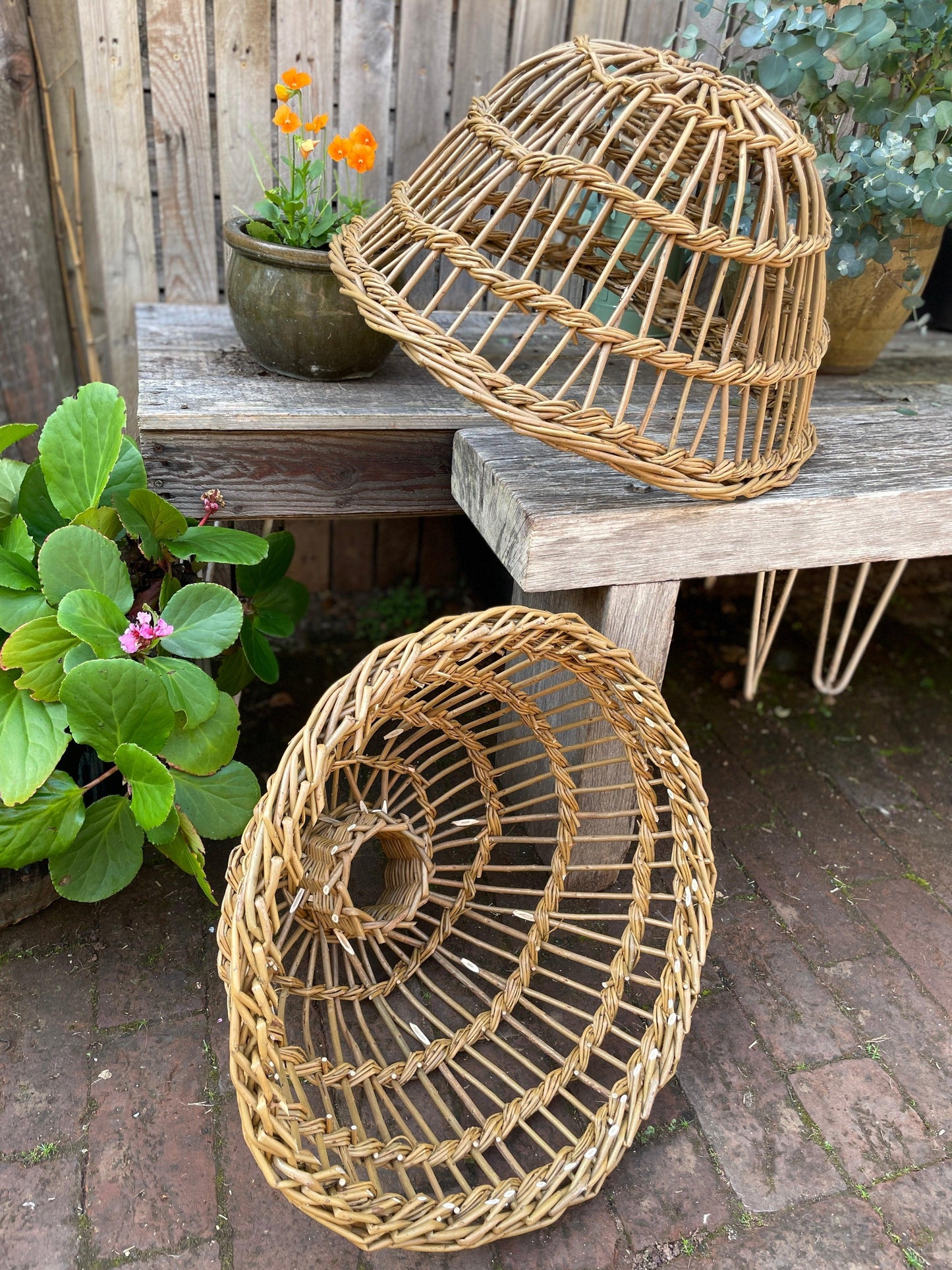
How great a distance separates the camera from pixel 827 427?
76.5 inches

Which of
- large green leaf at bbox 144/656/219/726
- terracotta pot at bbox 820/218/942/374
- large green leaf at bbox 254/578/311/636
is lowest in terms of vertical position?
large green leaf at bbox 254/578/311/636

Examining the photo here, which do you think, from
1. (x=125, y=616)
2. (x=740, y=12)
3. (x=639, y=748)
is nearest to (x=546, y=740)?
(x=639, y=748)

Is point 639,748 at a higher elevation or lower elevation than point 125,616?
lower

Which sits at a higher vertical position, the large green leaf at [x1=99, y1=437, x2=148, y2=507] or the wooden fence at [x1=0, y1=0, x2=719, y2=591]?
the wooden fence at [x1=0, y1=0, x2=719, y2=591]

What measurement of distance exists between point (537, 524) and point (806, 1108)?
1036mm

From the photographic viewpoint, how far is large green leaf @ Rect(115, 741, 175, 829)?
53.8 inches

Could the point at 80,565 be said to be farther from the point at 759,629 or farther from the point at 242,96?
the point at 759,629

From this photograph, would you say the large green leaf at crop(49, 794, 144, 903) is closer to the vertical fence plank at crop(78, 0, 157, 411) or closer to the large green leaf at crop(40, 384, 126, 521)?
the large green leaf at crop(40, 384, 126, 521)

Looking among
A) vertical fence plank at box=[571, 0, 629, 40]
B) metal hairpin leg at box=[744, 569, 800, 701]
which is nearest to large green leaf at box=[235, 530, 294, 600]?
metal hairpin leg at box=[744, 569, 800, 701]

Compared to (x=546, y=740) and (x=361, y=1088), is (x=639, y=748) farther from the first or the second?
(x=361, y=1088)

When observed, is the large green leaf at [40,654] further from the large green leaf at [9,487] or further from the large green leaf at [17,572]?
the large green leaf at [9,487]

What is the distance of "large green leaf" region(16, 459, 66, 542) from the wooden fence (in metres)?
0.72

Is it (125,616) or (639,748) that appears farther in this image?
(639,748)

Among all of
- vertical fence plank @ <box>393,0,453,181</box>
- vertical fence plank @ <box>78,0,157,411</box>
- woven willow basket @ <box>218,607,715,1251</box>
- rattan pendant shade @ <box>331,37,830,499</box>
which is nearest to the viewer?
woven willow basket @ <box>218,607,715,1251</box>
